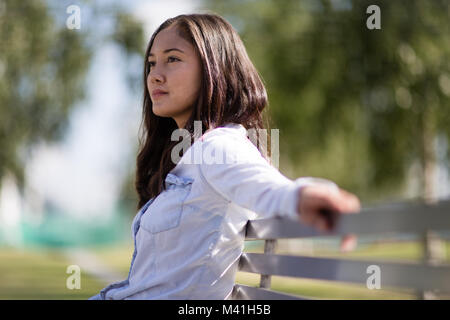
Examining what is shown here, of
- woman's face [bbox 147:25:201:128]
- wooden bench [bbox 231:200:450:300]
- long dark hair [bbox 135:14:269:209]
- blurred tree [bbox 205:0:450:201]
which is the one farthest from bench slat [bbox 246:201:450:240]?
blurred tree [bbox 205:0:450:201]

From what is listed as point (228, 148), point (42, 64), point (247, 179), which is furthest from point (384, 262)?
point (42, 64)

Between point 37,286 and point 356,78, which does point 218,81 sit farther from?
point 356,78

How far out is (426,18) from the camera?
9.11m

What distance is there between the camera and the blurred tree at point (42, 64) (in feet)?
29.7

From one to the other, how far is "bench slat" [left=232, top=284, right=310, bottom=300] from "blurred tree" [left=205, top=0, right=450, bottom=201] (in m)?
7.90

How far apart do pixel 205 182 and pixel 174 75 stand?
0.49m

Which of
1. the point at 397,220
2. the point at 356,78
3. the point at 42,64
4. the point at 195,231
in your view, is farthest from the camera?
the point at 356,78

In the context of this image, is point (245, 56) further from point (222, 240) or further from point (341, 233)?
point (341, 233)

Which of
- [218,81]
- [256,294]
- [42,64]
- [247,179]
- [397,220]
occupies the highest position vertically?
[42,64]

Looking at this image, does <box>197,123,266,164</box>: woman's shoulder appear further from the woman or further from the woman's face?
the woman's face

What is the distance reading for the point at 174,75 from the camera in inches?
77.5

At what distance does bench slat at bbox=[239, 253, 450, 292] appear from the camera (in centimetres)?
113
